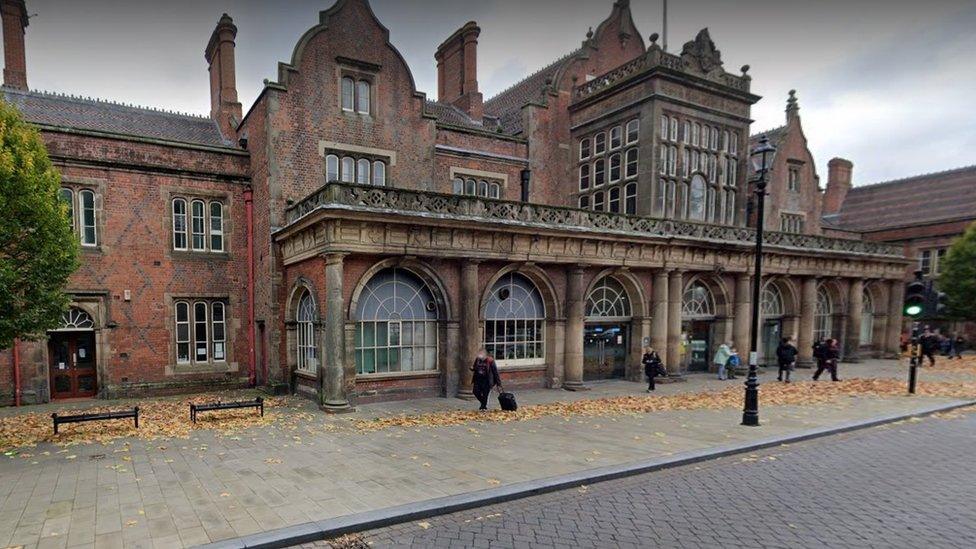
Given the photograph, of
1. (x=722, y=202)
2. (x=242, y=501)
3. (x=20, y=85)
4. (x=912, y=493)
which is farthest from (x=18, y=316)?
(x=722, y=202)

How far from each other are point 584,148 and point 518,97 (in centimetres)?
698

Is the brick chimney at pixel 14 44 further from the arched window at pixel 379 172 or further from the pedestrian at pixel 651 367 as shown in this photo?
the pedestrian at pixel 651 367

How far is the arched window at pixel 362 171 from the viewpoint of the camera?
18125 millimetres

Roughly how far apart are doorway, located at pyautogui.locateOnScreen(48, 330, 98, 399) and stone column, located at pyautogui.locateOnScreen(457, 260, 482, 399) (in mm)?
12743

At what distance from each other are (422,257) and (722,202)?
15846 mm

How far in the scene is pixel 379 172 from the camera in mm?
18453

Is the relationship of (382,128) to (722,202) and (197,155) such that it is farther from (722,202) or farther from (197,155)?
(722,202)

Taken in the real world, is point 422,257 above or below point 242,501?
above

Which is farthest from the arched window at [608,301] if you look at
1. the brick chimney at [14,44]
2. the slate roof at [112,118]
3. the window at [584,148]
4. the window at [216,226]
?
the brick chimney at [14,44]

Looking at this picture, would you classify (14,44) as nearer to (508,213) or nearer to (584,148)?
(508,213)

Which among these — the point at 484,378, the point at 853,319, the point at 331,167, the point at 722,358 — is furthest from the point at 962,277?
the point at 331,167

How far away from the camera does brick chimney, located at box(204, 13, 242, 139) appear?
19.7 m

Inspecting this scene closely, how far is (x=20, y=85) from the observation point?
58.2 ft

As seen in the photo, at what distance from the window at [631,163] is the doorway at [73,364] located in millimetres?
21663
